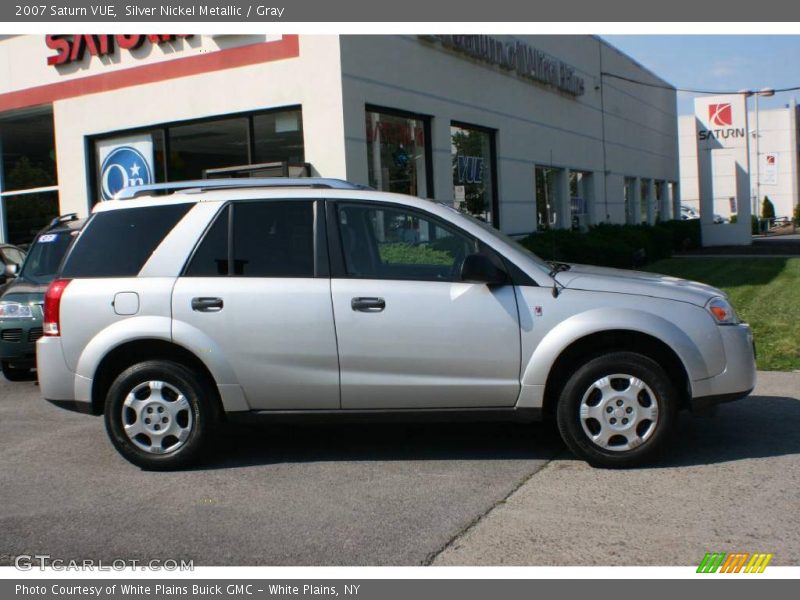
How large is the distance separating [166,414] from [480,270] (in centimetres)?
236

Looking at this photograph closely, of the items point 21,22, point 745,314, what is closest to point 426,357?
point 745,314

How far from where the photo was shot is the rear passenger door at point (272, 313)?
226 inches

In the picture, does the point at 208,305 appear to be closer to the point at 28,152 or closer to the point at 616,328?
the point at 616,328

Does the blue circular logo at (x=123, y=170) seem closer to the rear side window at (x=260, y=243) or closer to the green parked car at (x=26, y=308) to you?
the green parked car at (x=26, y=308)

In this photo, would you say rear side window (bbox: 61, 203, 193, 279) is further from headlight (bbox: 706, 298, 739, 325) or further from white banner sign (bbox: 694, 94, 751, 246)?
white banner sign (bbox: 694, 94, 751, 246)

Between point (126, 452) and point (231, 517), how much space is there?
131 centimetres

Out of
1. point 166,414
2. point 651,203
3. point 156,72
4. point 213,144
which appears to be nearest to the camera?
point 166,414

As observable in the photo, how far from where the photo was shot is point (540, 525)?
4.71 meters

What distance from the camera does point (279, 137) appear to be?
14.1 meters

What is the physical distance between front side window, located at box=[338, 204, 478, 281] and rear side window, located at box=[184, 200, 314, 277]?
0.91 feet

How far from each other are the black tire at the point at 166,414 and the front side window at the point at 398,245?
4.36 ft

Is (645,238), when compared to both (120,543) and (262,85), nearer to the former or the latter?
(262,85)

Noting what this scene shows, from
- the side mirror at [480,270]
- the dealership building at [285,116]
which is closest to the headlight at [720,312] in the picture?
the side mirror at [480,270]

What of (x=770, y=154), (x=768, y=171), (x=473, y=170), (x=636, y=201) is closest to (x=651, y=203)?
(x=636, y=201)
